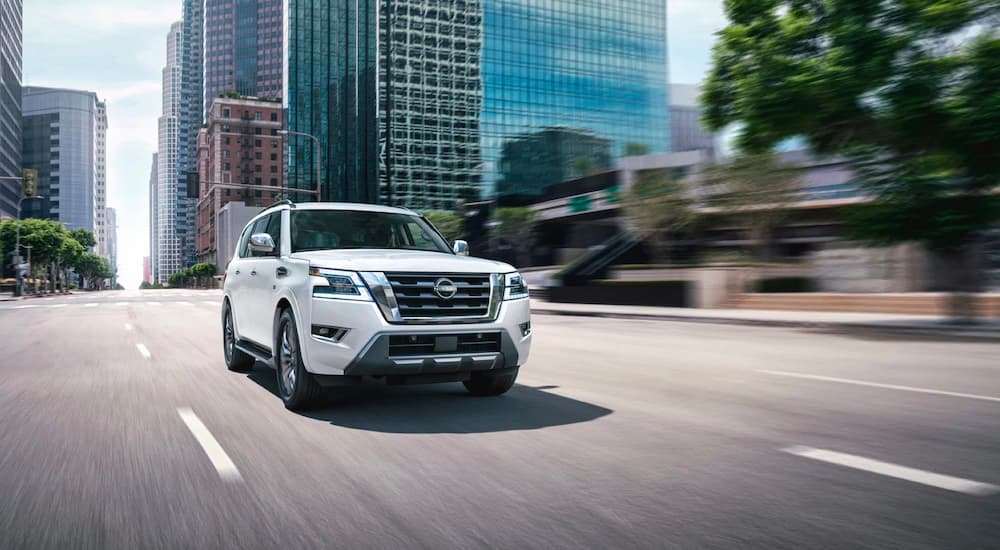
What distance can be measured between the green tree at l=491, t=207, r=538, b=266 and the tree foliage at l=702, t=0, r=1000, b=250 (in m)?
56.5

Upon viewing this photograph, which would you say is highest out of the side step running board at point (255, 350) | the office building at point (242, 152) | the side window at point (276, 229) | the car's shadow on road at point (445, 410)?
the office building at point (242, 152)

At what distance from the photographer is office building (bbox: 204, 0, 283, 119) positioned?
7343 inches

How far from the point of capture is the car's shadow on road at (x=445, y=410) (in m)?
5.66

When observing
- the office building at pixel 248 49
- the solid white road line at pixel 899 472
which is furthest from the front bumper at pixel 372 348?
the office building at pixel 248 49

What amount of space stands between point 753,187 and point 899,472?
1166 inches

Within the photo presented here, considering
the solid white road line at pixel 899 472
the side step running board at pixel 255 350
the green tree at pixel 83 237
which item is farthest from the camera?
the green tree at pixel 83 237

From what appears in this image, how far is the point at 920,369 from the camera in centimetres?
933

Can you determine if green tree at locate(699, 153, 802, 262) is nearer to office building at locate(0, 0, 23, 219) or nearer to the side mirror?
the side mirror

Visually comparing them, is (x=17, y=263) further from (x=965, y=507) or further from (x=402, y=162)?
(x=965, y=507)

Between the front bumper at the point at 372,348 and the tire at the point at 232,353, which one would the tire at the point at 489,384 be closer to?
the front bumper at the point at 372,348

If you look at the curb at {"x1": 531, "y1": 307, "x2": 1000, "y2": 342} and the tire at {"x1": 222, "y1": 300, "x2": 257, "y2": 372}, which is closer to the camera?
the tire at {"x1": 222, "y1": 300, "x2": 257, "y2": 372}

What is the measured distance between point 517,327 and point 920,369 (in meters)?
5.87

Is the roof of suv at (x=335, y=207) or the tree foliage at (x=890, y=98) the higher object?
the tree foliage at (x=890, y=98)

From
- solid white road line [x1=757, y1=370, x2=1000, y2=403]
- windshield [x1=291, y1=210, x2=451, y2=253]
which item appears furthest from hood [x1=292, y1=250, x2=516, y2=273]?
Result: solid white road line [x1=757, y1=370, x2=1000, y2=403]
